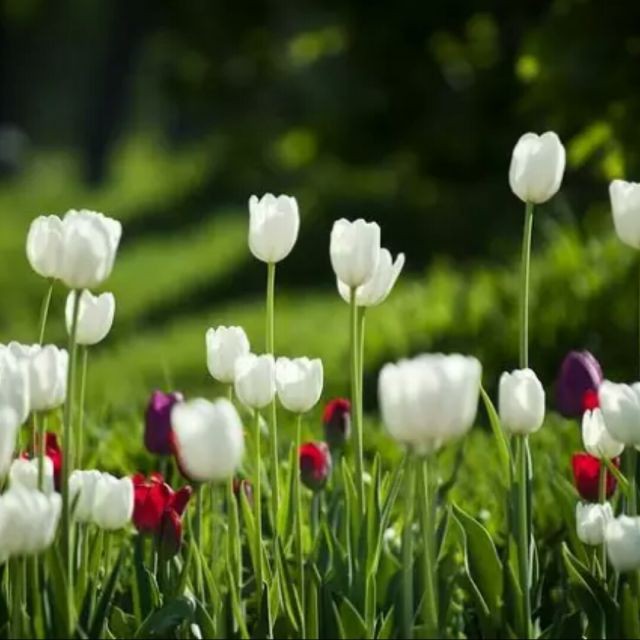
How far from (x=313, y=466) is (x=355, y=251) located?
0.78m

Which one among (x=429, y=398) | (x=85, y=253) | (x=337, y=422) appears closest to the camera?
(x=429, y=398)

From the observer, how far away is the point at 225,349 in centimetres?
234

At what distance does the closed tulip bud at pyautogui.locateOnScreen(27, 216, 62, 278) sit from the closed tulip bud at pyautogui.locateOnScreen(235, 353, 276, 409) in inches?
10.6

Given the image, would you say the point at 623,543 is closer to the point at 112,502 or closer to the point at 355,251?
the point at 355,251

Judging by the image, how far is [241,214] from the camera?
631 inches

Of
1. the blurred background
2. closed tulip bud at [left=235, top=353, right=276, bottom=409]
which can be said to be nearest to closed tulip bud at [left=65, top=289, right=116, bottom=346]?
closed tulip bud at [left=235, top=353, right=276, bottom=409]

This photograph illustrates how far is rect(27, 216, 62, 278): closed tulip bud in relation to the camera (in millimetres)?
1978

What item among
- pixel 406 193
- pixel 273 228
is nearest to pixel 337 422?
pixel 273 228

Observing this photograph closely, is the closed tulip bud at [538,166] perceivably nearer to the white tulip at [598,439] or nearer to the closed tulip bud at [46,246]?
the white tulip at [598,439]

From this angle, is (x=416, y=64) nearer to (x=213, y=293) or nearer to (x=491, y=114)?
(x=491, y=114)

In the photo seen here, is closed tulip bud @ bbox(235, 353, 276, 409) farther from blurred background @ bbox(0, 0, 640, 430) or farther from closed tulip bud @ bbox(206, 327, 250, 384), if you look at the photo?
blurred background @ bbox(0, 0, 640, 430)

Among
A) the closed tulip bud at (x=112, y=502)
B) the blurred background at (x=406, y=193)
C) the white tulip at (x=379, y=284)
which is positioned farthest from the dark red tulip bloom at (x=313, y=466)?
the blurred background at (x=406, y=193)

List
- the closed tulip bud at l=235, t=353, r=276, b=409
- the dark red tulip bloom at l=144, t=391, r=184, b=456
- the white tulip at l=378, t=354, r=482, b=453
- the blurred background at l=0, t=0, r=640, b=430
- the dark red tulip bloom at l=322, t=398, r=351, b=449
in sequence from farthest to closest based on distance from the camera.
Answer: the blurred background at l=0, t=0, r=640, b=430, the dark red tulip bloom at l=322, t=398, r=351, b=449, the dark red tulip bloom at l=144, t=391, r=184, b=456, the closed tulip bud at l=235, t=353, r=276, b=409, the white tulip at l=378, t=354, r=482, b=453

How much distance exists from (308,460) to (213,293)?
8937mm
